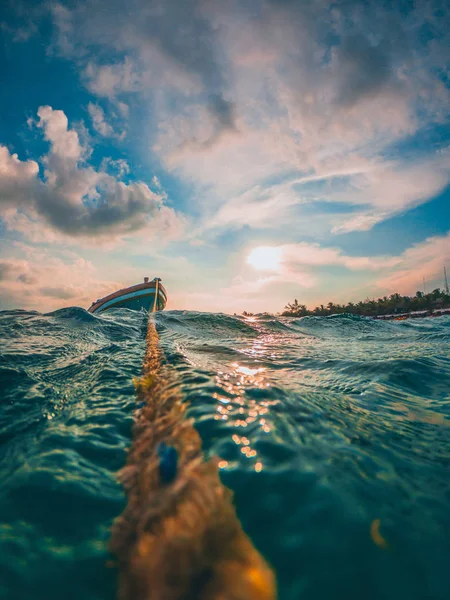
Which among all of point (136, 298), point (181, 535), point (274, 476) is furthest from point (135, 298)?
point (181, 535)

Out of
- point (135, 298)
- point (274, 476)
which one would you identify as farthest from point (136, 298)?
point (274, 476)

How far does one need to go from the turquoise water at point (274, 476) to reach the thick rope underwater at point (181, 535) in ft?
0.25

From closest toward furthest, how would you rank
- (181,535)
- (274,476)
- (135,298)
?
(181,535) < (274,476) < (135,298)

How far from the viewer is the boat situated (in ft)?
72.6

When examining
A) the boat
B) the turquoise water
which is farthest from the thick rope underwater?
the boat

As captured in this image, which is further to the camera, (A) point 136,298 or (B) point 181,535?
(A) point 136,298

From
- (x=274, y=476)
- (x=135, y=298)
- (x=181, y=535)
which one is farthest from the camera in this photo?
(x=135, y=298)

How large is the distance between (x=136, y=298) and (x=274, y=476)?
2209 cm

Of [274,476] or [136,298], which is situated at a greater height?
[136,298]

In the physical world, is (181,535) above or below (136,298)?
below

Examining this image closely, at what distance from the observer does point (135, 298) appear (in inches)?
880

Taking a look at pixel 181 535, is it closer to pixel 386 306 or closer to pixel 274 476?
pixel 274 476

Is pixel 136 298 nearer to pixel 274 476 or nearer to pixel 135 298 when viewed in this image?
pixel 135 298

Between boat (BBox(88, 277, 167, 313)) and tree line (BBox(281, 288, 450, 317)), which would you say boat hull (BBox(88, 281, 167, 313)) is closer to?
boat (BBox(88, 277, 167, 313))
